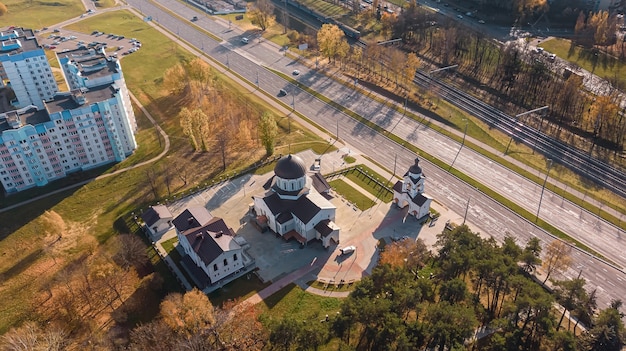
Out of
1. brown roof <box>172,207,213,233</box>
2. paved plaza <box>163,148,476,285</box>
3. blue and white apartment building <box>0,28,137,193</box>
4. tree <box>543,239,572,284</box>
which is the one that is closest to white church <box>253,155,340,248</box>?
paved plaza <box>163,148,476,285</box>

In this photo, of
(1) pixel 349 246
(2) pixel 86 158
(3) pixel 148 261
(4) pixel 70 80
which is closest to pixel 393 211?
(1) pixel 349 246

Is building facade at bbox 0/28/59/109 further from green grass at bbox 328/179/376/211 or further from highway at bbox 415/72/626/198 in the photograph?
highway at bbox 415/72/626/198

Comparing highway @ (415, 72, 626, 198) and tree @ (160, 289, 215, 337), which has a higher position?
tree @ (160, 289, 215, 337)

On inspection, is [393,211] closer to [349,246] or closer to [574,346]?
[349,246]

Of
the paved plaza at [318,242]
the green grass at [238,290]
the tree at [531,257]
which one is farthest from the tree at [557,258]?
the green grass at [238,290]

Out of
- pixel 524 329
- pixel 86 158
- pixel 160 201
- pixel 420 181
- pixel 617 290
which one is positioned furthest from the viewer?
pixel 86 158

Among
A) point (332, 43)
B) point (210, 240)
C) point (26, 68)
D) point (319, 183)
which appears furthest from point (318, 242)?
point (26, 68)

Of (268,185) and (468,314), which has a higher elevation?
(468,314)
